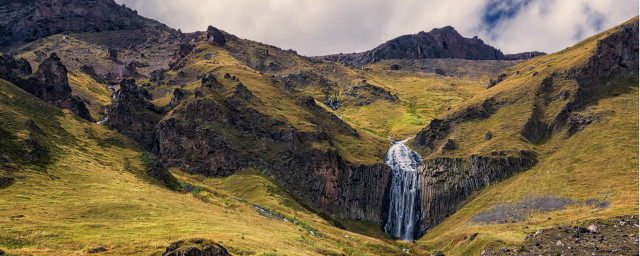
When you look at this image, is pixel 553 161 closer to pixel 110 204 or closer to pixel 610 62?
pixel 610 62

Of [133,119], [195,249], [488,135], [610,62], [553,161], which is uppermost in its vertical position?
[610,62]

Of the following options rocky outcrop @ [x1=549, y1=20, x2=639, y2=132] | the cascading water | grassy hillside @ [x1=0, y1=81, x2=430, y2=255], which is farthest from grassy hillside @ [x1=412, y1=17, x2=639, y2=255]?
grassy hillside @ [x1=0, y1=81, x2=430, y2=255]

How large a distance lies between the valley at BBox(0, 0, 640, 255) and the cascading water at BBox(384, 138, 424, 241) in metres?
0.36

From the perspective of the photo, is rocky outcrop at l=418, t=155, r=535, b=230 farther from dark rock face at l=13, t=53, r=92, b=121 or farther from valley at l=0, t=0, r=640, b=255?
dark rock face at l=13, t=53, r=92, b=121

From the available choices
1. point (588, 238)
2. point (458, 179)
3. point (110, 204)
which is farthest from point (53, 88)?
point (588, 238)

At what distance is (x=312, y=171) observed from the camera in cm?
9694

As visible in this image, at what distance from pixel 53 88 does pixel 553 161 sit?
13908 centimetres

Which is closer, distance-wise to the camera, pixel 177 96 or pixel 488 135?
pixel 488 135

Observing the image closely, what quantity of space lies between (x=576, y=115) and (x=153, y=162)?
103 m

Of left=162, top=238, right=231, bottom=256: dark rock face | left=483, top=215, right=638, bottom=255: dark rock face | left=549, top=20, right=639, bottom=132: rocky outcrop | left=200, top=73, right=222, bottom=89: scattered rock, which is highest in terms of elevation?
left=549, top=20, right=639, bottom=132: rocky outcrop

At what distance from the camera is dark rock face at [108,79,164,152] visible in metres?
107

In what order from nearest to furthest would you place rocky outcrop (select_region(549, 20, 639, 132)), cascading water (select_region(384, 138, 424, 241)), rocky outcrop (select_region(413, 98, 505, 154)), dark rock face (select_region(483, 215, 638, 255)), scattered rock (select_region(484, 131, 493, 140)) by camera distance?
dark rock face (select_region(483, 215, 638, 255)) < cascading water (select_region(384, 138, 424, 241)) < scattered rock (select_region(484, 131, 493, 140)) < rocky outcrop (select_region(549, 20, 639, 132)) < rocky outcrop (select_region(413, 98, 505, 154))

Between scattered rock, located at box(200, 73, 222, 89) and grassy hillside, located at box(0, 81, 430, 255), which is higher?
scattered rock, located at box(200, 73, 222, 89)

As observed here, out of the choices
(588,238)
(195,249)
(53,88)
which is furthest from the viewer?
(53,88)
